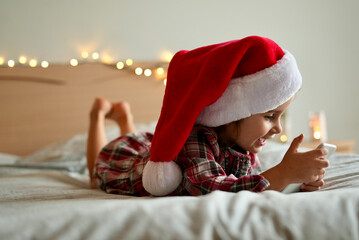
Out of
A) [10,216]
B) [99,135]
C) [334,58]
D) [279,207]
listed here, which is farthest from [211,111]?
[334,58]

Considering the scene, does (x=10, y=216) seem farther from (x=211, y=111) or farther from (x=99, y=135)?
(x=99, y=135)

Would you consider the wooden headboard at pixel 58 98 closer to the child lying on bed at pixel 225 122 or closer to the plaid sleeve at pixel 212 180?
the child lying on bed at pixel 225 122

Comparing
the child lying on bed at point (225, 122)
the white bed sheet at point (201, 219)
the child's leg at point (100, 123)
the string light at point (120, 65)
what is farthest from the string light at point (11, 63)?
the white bed sheet at point (201, 219)

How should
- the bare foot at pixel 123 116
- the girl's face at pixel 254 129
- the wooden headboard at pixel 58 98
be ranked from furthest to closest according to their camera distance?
the wooden headboard at pixel 58 98 < the bare foot at pixel 123 116 < the girl's face at pixel 254 129

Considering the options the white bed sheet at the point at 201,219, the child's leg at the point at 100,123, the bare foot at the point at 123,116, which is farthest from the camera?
the bare foot at the point at 123,116

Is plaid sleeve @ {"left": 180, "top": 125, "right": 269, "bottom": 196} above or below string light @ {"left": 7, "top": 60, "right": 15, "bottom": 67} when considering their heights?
below

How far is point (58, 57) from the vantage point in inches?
103

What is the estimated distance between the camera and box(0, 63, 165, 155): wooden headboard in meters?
2.46

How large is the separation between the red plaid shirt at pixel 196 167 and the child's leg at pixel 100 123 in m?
0.20

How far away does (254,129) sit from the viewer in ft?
3.36

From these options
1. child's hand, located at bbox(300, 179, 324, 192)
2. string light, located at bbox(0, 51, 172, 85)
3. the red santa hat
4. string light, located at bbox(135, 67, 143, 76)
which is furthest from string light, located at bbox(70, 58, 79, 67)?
child's hand, located at bbox(300, 179, 324, 192)

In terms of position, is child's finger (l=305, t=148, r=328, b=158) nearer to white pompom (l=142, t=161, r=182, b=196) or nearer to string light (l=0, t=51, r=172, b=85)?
white pompom (l=142, t=161, r=182, b=196)

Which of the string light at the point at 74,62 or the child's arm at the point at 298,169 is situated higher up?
the string light at the point at 74,62

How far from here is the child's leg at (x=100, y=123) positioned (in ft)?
5.57
